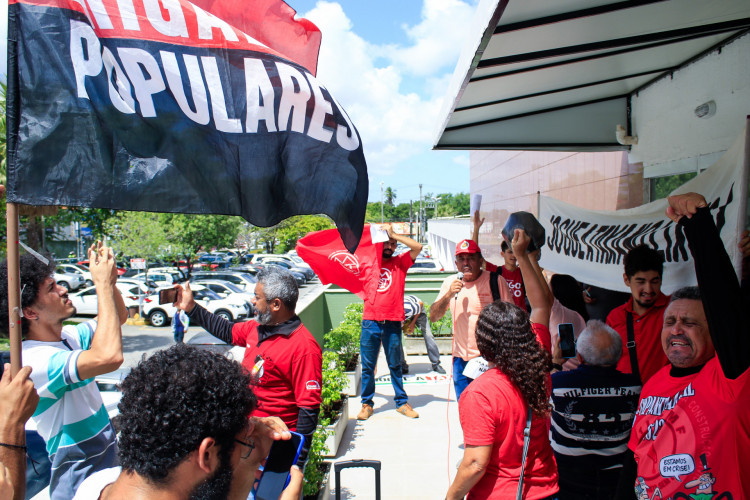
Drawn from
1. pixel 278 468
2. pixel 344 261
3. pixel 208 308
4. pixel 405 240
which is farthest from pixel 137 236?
pixel 278 468

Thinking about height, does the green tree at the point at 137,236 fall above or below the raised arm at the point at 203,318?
above

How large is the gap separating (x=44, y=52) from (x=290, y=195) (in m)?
1.21

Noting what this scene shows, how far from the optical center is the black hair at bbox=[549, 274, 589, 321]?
4.27 meters

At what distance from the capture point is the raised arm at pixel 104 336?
Answer: 215 cm

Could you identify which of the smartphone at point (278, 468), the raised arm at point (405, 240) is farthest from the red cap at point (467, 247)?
the smartphone at point (278, 468)

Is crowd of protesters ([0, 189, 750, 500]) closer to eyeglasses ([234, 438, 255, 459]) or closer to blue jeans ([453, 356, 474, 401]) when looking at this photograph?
eyeglasses ([234, 438, 255, 459])

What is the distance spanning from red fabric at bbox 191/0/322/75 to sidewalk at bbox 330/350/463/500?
3.44 m

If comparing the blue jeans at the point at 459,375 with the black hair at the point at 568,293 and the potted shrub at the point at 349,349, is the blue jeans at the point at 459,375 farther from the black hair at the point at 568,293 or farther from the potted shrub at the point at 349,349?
the potted shrub at the point at 349,349

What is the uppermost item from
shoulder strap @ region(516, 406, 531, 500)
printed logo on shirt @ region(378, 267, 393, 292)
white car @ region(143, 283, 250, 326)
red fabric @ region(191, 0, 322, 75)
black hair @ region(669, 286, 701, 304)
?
red fabric @ region(191, 0, 322, 75)

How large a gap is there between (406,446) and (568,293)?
229 centimetres

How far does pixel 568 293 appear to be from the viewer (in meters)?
4.32

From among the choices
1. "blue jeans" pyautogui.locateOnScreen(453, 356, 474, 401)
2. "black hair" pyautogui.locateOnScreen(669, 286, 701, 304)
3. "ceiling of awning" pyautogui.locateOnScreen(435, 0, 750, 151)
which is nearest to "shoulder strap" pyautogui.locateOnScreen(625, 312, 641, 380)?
"black hair" pyautogui.locateOnScreen(669, 286, 701, 304)

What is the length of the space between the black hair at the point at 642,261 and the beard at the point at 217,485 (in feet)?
9.72

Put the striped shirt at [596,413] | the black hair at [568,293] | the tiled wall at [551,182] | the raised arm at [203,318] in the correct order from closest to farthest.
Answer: the striped shirt at [596,413] → the raised arm at [203,318] → the black hair at [568,293] → the tiled wall at [551,182]
